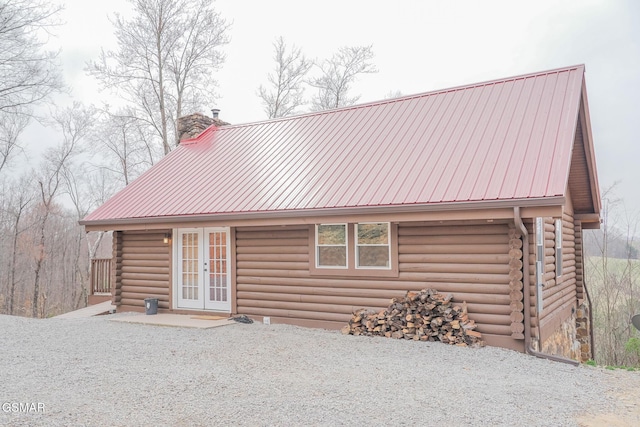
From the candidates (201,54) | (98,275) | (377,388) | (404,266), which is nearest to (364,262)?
(404,266)

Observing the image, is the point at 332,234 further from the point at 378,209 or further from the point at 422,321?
the point at 422,321

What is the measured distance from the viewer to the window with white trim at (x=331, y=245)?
29.5 ft

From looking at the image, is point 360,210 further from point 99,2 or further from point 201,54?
point 99,2

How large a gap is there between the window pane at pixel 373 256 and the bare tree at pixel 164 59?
15.0 metres

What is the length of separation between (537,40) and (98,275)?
28.6 metres

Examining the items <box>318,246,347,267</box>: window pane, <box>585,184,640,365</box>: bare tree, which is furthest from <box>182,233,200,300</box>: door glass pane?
<box>585,184,640,365</box>: bare tree

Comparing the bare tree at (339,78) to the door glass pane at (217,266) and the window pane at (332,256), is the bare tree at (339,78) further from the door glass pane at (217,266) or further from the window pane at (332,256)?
the window pane at (332,256)

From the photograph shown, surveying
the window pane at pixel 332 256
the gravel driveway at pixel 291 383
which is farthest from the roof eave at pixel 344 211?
the gravel driveway at pixel 291 383

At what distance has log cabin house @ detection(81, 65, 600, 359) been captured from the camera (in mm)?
7543

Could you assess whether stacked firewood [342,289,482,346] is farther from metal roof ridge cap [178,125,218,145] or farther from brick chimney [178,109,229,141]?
brick chimney [178,109,229,141]

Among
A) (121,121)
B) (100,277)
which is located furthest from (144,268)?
(121,121)

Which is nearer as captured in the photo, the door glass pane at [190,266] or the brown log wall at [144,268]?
the door glass pane at [190,266]

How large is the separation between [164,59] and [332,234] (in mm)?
15631

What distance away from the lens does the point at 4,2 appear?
15312mm
